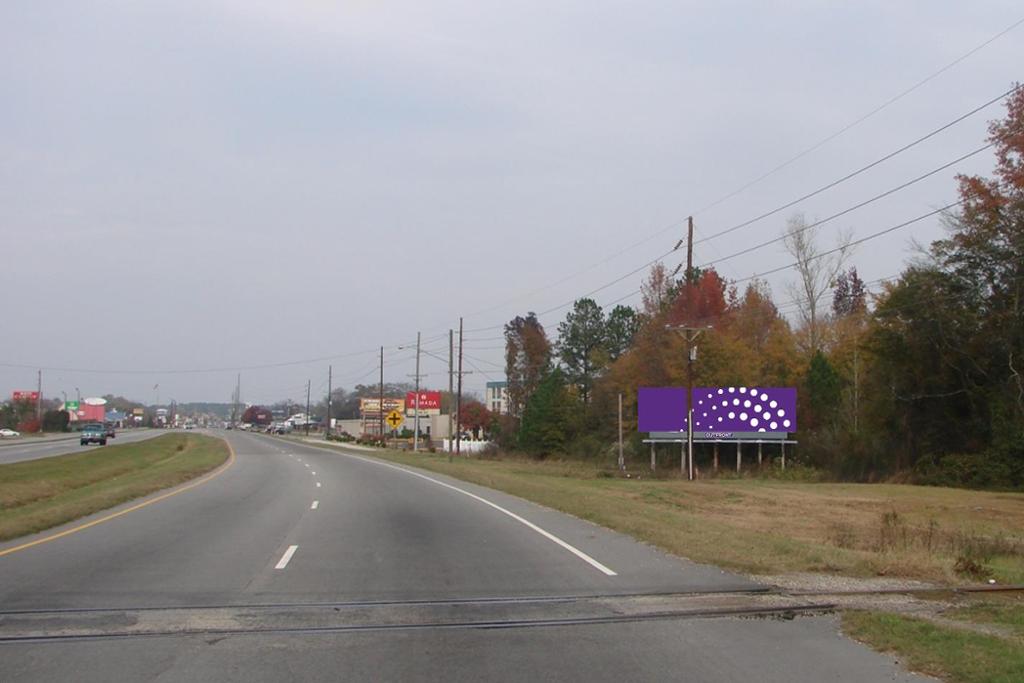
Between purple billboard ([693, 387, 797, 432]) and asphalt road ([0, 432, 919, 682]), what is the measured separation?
40186 mm

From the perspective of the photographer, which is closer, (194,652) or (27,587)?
(194,652)

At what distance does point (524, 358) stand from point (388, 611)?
9914cm

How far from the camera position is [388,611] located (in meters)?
10.2

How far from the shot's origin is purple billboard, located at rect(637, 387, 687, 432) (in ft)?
187

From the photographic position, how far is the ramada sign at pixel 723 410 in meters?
56.2

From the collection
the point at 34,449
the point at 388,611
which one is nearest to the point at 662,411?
the point at 34,449

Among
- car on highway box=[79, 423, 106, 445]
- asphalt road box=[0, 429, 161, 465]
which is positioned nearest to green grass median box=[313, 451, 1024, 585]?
asphalt road box=[0, 429, 161, 465]

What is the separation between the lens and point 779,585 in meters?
11.7

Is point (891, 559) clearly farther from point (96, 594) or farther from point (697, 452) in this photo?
point (697, 452)

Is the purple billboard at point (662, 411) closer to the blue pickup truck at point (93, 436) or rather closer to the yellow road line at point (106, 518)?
the yellow road line at point (106, 518)

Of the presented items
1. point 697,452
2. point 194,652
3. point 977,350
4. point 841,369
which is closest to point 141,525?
point 194,652

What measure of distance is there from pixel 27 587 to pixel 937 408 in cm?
4914

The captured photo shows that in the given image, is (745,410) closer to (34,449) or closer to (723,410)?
(723,410)

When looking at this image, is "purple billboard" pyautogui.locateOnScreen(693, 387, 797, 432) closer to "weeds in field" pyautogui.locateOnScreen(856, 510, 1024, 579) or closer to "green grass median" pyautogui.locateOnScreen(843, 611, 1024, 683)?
"weeds in field" pyautogui.locateOnScreen(856, 510, 1024, 579)
